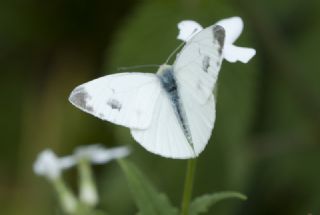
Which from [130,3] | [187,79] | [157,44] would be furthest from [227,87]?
[187,79]

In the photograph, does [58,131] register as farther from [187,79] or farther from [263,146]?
[187,79]

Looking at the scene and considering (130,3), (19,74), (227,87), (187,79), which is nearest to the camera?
(187,79)

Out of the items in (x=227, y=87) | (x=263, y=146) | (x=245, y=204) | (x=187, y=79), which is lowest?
(x=245, y=204)

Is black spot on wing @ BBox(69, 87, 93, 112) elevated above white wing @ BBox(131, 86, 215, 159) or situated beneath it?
elevated above

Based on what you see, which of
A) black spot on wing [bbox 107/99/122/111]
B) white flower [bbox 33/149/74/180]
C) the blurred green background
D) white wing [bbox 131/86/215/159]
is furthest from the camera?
the blurred green background

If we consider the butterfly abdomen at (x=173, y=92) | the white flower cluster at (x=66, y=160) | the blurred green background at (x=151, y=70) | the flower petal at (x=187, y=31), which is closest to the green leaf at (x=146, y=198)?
the butterfly abdomen at (x=173, y=92)

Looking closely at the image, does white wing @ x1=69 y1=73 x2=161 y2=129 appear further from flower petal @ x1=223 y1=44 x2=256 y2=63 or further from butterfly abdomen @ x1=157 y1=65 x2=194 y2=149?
flower petal @ x1=223 y1=44 x2=256 y2=63

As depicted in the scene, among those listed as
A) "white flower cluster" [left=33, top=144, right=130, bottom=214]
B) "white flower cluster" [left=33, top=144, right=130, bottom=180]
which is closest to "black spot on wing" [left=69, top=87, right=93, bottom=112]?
"white flower cluster" [left=33, top=144, right=130, bottom=214]
